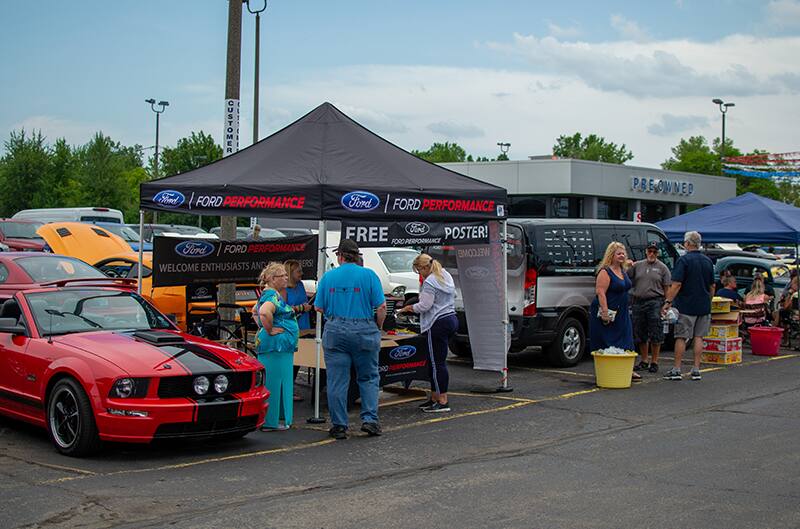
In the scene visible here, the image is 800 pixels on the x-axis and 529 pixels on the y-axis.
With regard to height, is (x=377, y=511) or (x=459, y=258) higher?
(x=459, y=258)

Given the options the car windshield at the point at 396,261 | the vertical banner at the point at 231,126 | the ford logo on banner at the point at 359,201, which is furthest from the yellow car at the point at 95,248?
the ford logo on banner at the point at 359,201

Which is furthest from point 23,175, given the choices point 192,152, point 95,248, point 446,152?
point 446,152

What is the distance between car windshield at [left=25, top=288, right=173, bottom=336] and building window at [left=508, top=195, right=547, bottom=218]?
1350 inches

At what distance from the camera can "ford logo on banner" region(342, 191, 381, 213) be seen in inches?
386

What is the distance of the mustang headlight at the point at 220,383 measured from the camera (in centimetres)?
819

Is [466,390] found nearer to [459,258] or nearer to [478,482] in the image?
[459,258]

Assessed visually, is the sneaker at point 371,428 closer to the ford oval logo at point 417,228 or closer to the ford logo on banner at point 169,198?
the ford oval logo at point 417,228

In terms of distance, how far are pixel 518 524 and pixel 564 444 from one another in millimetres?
2821

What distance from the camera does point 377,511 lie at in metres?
6.36

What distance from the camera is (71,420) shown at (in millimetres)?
8016

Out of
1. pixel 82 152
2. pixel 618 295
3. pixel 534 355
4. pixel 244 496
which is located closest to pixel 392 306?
pixel 534 355

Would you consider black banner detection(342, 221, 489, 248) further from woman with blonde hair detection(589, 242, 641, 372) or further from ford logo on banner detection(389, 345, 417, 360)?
woman with blonde hair detection(589, 242, 641, 372)

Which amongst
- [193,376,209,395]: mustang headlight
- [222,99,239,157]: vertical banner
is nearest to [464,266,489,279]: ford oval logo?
[222,99,239,157]: vertical banner

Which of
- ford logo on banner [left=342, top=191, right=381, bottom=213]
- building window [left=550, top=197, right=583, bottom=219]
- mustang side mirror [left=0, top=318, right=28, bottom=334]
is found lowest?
mustang side mirror [left=0, top=318, right=28, bottom=334]
